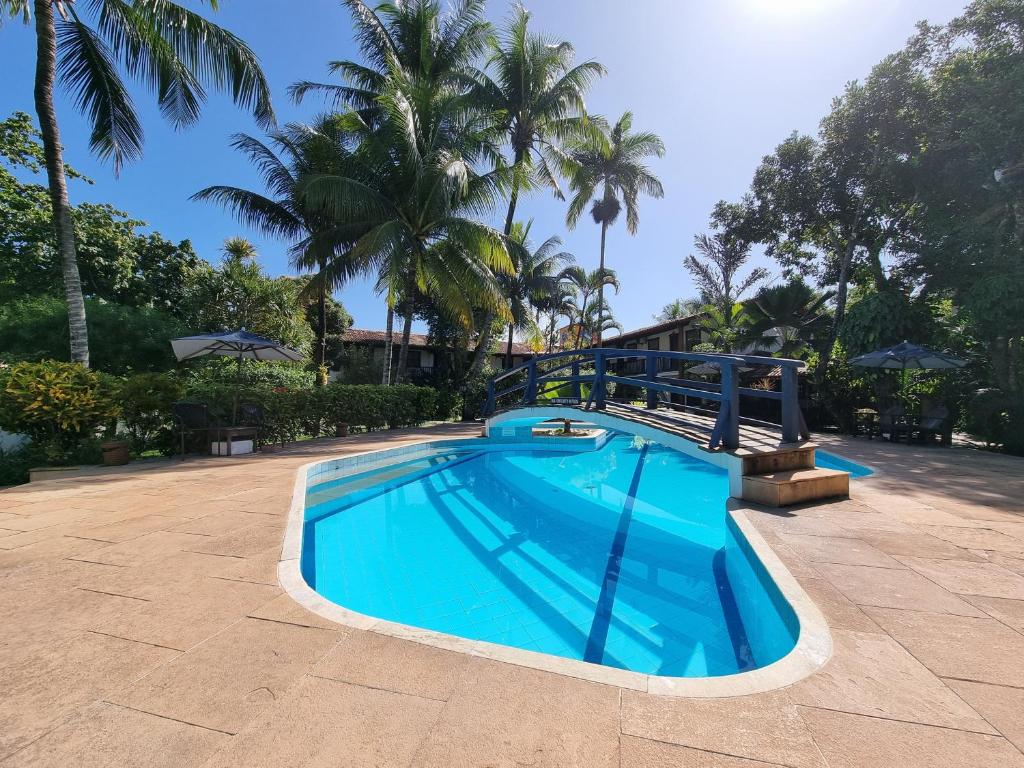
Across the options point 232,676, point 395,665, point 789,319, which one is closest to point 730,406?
point 395,665

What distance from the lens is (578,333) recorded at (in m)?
26.4

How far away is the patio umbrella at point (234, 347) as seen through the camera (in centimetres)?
864

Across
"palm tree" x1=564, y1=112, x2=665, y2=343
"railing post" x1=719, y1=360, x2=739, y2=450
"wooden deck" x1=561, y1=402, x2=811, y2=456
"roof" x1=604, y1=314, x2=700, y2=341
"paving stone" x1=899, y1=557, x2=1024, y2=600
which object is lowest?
"paving stone" x1=899, y1=557, x2=1024, y2=600

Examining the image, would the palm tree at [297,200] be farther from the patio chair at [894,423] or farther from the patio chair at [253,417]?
the patio chair at [894,423]

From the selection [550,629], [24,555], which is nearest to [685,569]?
[550,629]

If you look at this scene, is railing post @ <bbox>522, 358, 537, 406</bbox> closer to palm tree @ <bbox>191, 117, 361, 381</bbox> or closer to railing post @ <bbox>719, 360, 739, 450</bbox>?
railing post @ <bbox>719, 360, 739, 450</bbox>

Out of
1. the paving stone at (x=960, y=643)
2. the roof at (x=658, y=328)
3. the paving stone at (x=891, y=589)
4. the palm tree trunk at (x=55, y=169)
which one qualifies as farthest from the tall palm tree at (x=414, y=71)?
the roof at (x=658, y=328)

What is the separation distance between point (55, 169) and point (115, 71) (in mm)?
2841

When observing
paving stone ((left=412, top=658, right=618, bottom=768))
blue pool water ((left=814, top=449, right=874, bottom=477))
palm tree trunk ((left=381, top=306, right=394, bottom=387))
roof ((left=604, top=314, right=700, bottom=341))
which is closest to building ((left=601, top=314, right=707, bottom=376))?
roof ((left=604, top=314, right=700, bottom=341))

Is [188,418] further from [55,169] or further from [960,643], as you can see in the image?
[960,643]

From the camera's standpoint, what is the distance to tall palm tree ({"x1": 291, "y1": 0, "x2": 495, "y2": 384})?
1239 centimetres

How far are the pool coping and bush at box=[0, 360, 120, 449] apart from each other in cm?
671

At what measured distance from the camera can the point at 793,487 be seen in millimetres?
4227

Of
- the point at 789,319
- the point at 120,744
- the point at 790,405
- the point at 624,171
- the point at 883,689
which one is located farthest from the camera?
the point at 624,171
